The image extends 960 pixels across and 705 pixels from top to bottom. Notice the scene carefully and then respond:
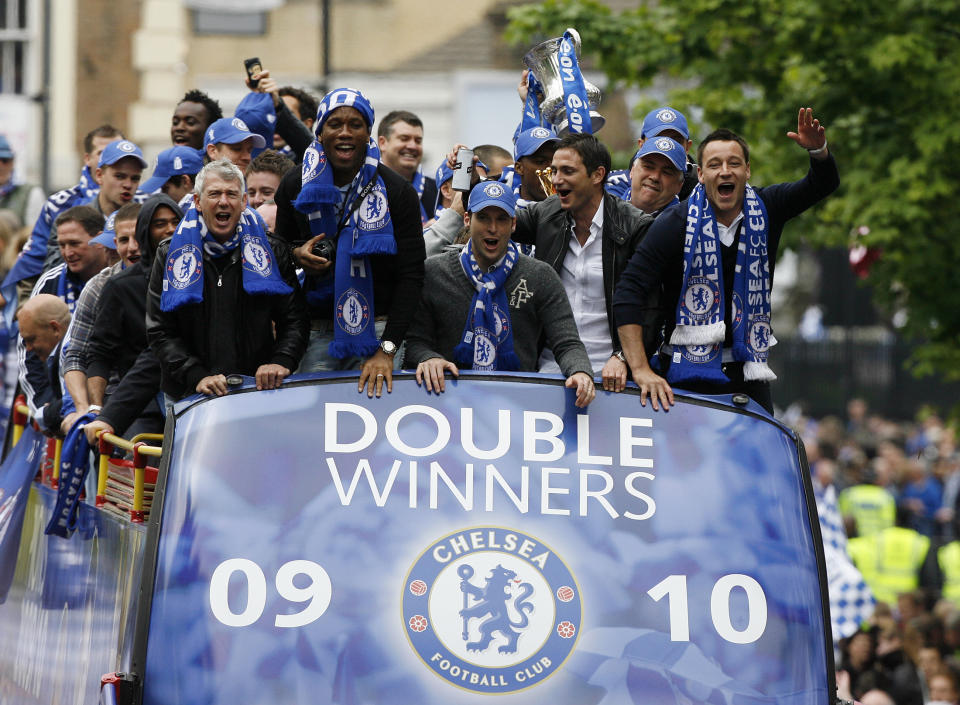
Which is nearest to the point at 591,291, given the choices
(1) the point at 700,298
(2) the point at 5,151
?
(1) the point at 700,298

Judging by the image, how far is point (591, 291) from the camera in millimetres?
7184

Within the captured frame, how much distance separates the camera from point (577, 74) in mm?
9055

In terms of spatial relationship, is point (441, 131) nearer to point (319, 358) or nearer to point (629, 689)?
point (319, 358)

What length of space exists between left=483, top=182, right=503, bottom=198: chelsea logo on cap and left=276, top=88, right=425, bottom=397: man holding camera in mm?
304

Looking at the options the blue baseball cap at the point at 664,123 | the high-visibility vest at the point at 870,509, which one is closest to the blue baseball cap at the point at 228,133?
the blue baseball cap at the point at 664,123

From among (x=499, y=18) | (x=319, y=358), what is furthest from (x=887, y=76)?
(x=499, y=18)

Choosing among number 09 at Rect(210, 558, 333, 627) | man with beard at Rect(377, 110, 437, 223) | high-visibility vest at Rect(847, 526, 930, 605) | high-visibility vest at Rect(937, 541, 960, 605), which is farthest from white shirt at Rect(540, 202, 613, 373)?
high-visibility vest at Rect(847, 526, 930, 605)

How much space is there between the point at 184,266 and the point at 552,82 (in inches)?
121

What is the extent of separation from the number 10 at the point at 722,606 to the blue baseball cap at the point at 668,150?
2.61m

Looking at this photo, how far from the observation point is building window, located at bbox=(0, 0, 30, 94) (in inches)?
1079

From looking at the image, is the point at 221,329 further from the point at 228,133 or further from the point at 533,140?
the point at 228,133

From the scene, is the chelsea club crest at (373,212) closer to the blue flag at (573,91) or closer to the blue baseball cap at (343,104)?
the blue baseball cap at (343,104)

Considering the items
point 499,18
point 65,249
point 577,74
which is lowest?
point 65,249

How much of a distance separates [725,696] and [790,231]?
9161 mm
